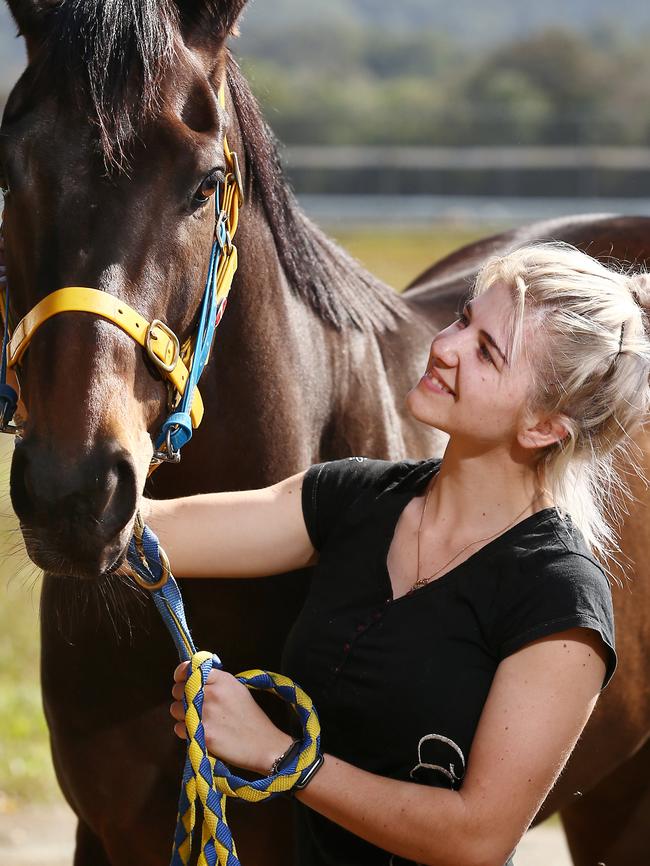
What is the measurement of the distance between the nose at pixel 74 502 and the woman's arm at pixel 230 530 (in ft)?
0.95

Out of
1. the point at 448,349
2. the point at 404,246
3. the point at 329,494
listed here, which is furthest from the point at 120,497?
the point at 404,246

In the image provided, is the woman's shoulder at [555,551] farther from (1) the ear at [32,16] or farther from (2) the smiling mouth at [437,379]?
(1) the ear at [32,16]

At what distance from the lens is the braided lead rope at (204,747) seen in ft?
5.60

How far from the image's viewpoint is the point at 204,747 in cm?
172

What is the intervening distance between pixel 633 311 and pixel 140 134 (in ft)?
2.66

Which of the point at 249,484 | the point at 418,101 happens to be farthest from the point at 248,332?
the point at 418,101

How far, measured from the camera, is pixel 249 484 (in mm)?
2199

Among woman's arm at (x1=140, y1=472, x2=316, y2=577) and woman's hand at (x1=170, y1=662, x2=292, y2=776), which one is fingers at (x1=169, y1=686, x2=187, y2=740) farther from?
woman's arm at (x1=140, y1=472, x2=316, y2=577)

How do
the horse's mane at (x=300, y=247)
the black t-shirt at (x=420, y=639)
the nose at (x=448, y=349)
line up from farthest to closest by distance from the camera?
the horse's mane at (x=300, y=247) < the nose at (x=448, y=349) < the black t-shirt at (x=420, y=639)

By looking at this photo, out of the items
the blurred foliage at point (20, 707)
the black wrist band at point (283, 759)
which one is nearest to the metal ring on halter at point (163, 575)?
the black wrist band at point (283, 759)

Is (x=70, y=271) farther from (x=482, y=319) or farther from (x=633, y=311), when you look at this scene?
(x=633, y=311)

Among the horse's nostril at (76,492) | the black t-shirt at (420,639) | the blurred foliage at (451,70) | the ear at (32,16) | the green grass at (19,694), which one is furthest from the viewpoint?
the blurred foliage at (451,70)

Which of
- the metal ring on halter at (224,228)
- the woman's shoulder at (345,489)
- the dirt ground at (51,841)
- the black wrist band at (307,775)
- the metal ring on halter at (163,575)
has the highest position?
the metal ring on halter at (224,228)

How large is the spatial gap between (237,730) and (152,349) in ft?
1.88
